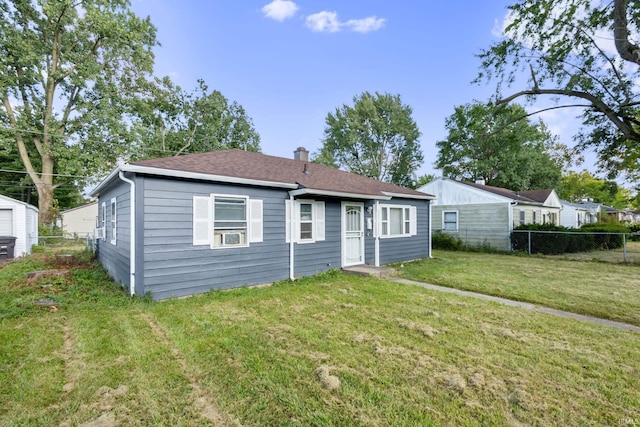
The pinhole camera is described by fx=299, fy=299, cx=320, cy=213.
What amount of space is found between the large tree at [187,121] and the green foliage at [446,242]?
19666 mm

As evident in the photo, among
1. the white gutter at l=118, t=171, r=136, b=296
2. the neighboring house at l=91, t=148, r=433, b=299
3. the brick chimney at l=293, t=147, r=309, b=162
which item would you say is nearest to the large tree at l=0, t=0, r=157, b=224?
the neighboring house at l=91, t=148, r=433, b=299

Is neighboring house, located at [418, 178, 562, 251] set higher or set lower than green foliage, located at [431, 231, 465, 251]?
higher

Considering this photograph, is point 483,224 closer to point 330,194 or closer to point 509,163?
point 330,194

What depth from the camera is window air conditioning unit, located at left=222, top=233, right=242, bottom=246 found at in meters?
6.50

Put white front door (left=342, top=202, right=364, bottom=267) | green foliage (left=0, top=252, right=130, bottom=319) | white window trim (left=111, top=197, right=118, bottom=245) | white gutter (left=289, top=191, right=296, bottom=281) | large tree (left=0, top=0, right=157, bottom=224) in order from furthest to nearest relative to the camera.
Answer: large tree (left=0, top=0, right=157, bottom=224), white front door (left=342, top=202, right=364, bottom=267), white gutter (left=289, top=191, right=296, bottom=281), white window trim (left=111, top=197, right=118, bottom=245), green foliage (left=0, top=252, right=130, bottom=319)

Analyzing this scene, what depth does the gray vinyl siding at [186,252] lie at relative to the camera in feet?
18.4

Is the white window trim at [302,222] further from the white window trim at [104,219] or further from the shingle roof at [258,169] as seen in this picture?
the white window trim at [104,219]

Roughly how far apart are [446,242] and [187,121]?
75.6 ft

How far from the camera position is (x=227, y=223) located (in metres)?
6.60

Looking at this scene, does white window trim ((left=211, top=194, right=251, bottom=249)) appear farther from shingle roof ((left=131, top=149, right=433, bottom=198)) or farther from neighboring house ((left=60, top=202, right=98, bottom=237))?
neighboring house ((left=60, top=202, right=98, bottom=237))

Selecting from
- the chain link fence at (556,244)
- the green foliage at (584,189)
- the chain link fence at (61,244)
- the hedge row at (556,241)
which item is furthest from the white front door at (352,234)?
the green foliage at (584,189)

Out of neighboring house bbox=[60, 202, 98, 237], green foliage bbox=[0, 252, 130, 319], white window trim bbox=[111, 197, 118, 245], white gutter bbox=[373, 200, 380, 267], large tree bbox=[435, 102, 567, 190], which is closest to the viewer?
green foliage bbox=[0, 252, 130, 319]

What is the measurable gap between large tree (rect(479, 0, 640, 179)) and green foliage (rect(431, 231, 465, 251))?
6.99 metres

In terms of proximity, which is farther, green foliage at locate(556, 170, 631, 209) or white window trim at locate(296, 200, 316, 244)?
green foliage at locate(556, 170, 631, 209)
